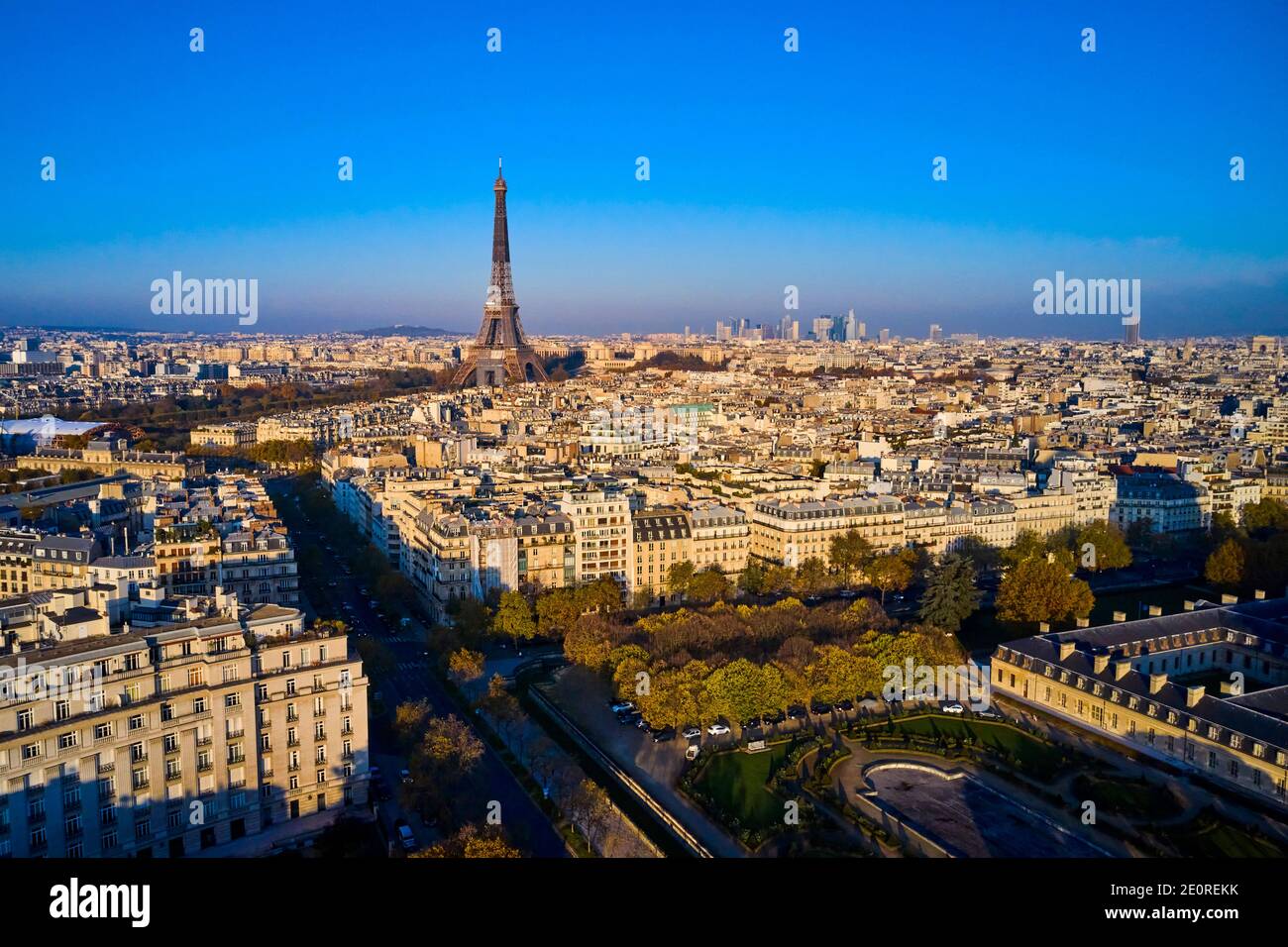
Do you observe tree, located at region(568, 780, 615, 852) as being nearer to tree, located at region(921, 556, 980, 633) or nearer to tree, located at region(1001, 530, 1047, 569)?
tree, located at region(921, 556, 980, 633)

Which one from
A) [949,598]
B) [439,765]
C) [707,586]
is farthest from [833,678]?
[707,586]

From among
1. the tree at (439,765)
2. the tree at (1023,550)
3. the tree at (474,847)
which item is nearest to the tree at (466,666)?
the tree at (439,765)

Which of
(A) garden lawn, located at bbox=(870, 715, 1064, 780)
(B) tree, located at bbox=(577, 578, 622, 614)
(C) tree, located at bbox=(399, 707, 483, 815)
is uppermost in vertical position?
(B) tree, located at bbox=(577, 578, 622, 614)

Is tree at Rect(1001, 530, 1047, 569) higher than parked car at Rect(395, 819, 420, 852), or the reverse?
tree at Rect(1001, 530, 1047, 569)

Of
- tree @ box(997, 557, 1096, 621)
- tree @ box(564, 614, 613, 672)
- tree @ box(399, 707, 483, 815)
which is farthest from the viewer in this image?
tree @ box(997, 557, 1096, 621)

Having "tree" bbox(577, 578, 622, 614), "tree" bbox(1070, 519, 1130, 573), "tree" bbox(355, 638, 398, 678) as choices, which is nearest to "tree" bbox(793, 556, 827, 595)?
"tree" bbox(577, 578, 622, 614)

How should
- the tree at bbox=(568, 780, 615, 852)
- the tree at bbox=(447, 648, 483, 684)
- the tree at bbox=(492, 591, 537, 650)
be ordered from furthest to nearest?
the tree at bbox=(492, 591, 537, 650), the tree at bbox=(447, 648, 483, 684), the tree at bbox=(568, 780, 615, 852)

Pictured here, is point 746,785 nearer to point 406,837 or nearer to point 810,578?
point 406,837

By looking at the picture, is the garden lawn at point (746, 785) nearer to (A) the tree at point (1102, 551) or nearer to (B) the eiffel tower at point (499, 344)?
(A) the tree at point (1102, 551)
